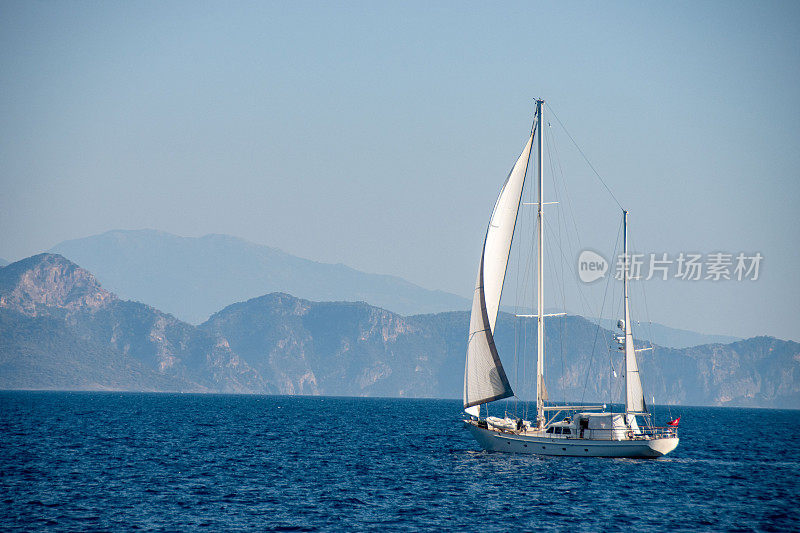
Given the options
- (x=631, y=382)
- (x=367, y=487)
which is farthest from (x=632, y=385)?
(x=367, y=487)

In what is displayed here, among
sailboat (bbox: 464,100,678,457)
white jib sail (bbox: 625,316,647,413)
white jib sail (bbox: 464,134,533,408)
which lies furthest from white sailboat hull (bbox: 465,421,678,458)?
white jib sail (bbox: 625,316,647,413)

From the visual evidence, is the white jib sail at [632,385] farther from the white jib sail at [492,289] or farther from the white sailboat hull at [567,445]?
the white jib sail at [492,289]

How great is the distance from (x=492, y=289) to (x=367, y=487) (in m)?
18.1

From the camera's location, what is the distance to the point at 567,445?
66000 millimetres

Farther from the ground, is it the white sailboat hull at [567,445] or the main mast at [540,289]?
the main mast at [540,289]

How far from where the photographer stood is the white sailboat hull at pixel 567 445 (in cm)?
6575

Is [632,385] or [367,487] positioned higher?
[632,385]

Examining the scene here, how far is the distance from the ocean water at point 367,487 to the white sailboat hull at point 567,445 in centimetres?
114

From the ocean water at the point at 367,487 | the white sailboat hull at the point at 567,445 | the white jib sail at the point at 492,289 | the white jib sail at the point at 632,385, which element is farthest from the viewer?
the white jib sail at the point at 632,385

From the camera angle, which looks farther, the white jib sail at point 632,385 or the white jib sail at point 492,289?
the white jib sail at point 632,385

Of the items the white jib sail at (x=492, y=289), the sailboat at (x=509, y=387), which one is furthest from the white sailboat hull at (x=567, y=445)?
the white jib sail at (x=492, y=289)

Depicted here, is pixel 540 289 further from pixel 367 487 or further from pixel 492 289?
pixel 367 487

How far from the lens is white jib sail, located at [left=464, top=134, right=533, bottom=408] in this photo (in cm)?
6644

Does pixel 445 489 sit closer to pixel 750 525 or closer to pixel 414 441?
pixel 750 525
